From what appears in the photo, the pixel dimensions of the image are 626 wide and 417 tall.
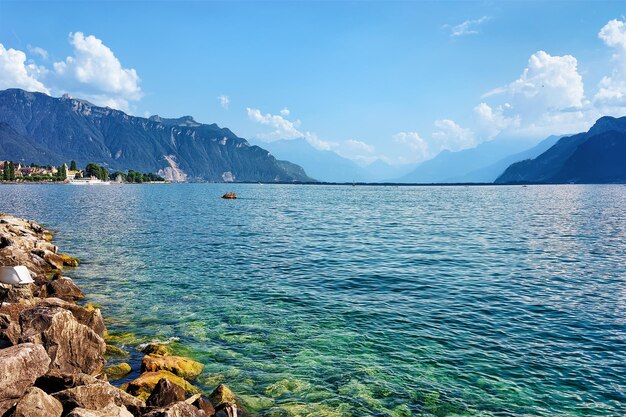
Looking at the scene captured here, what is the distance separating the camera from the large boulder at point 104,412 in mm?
9704

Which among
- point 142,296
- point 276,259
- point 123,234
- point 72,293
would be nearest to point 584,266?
point 276,259

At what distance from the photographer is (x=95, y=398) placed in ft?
37.9

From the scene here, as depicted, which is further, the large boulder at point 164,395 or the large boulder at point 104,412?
the large boulder at point 164,395

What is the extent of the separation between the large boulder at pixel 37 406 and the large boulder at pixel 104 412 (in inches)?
44.7

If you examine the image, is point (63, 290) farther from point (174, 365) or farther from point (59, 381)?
point (59, 381)

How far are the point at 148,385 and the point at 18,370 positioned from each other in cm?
387

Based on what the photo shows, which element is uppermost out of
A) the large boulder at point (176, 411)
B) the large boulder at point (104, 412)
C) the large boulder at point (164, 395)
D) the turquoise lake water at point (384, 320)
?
the large boulder at point (104, 412)

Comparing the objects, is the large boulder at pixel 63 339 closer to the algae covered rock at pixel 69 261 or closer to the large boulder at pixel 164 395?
the large boulder at pixel 164 395

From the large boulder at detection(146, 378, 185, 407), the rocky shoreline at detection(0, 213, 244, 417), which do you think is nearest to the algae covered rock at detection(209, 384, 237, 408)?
the rocky shoreline at detection(0, 213, 244, 417)

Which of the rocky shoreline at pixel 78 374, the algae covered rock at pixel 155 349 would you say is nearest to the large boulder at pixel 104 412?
the rocky shoreline at pixel 78 374

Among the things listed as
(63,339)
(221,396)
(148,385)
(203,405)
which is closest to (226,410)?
(203,405)

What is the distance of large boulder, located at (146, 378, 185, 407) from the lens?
12820 mm

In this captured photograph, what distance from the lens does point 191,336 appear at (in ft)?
69.1

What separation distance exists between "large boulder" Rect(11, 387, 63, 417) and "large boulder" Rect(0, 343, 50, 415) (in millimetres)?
1169
